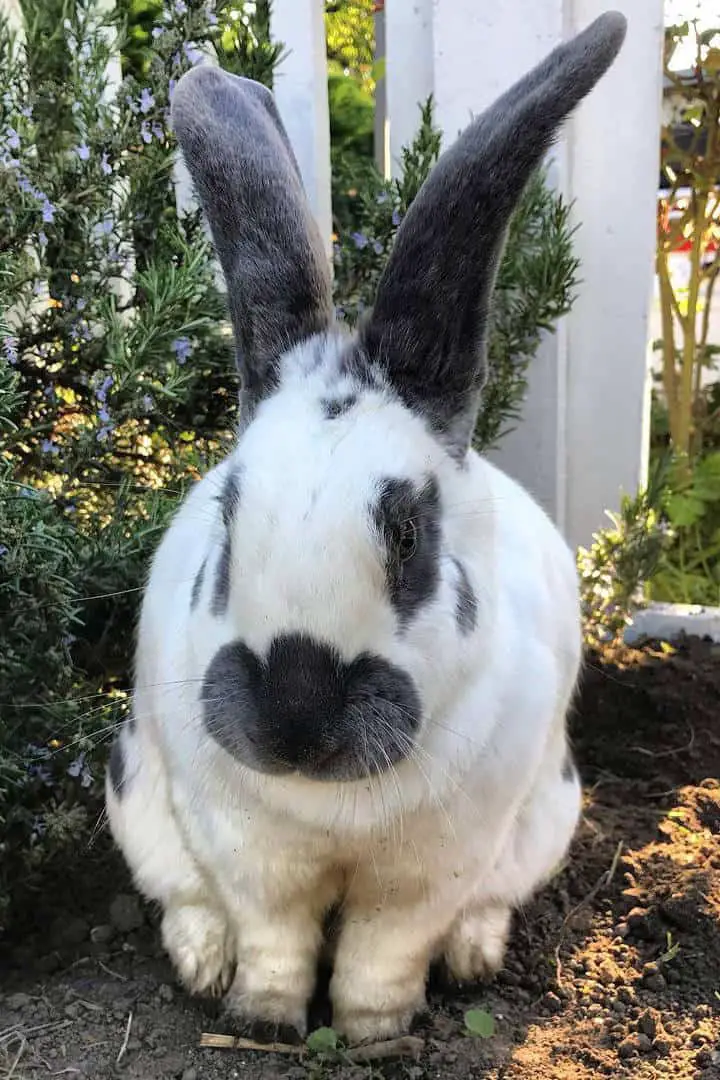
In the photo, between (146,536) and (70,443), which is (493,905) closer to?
(146,536)

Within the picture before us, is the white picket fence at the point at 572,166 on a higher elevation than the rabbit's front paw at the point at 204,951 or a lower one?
higher

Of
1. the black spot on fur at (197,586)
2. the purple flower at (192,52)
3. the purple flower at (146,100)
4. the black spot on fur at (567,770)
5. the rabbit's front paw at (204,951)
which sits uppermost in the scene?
the purple flower at (192,52)

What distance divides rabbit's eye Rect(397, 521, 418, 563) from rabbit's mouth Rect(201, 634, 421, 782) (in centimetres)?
15

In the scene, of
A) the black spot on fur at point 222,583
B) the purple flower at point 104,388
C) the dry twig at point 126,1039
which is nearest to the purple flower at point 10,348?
the purple flower at point 104,388

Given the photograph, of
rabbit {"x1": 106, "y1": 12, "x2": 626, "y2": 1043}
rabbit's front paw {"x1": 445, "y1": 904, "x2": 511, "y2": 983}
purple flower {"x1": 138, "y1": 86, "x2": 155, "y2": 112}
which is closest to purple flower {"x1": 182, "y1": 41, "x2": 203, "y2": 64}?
purple flower {"x1": 138, "y1": 86, "x2": 155, "y2": 112}

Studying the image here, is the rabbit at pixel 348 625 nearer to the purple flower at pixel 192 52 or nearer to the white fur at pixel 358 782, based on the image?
the white fur at pixel 358 782

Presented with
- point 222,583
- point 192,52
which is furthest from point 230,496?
point 192,52

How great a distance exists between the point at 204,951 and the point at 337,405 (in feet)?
3.58

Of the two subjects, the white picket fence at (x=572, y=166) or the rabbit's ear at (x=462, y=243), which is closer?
the rabbit's ear at (x=462, y=243)

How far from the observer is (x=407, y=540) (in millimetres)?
1383

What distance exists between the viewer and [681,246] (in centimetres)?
401

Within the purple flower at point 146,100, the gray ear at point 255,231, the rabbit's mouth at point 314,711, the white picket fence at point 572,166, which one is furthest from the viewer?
the white picket fence at point 572,166

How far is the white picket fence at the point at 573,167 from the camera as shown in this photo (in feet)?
8.75

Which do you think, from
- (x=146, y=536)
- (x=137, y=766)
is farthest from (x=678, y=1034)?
(x=146, y=536)
